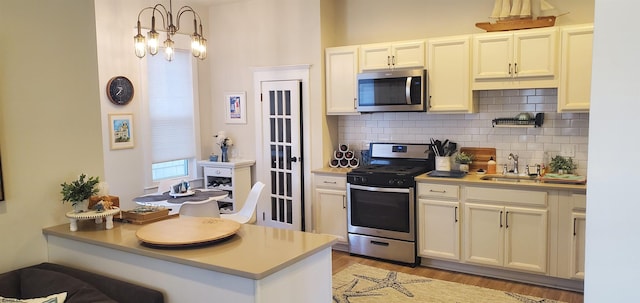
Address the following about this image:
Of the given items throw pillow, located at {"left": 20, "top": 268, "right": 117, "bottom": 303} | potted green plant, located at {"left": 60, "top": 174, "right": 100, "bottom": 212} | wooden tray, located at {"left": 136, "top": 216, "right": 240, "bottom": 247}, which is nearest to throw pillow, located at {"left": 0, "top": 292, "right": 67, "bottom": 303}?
throw pillow, located at {"left": 20, "top": 268, "right": 117, "bottom": 303}

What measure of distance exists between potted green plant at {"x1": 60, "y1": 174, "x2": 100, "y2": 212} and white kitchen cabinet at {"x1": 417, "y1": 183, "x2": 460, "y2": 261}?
2994 millimetres

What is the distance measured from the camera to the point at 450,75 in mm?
4676

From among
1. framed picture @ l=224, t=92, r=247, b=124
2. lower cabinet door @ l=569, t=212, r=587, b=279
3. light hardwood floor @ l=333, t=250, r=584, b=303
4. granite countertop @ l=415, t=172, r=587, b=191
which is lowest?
light hardwood floor @ l=333, t=250, r=584, b=303

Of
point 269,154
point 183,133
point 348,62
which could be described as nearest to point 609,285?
point 348,62

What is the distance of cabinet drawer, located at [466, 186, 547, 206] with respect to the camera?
4.11m

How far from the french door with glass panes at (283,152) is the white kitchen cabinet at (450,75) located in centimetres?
167

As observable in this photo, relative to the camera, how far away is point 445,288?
13.9 feet

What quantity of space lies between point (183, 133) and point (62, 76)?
348 centimetres

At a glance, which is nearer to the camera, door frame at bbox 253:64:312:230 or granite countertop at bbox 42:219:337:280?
granite countertop at bbox 42:219:337:280

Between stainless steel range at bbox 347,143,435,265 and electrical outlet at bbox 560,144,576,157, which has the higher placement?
electrical outlet at bbox 560,144,576,157

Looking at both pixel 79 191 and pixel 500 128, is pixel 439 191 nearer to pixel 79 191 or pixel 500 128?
pixel 500 128

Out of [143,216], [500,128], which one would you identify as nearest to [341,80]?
[500,128]

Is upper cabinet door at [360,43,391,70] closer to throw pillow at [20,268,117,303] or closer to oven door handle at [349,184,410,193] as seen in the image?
oven door handle at [349,184,410,193]

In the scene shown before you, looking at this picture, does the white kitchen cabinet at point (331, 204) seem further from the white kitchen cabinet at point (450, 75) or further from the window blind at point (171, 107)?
the window blind at point (171, 107)
